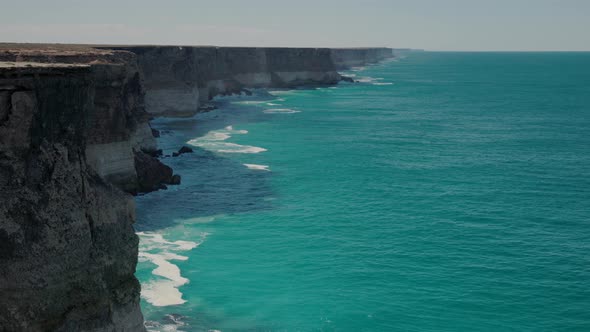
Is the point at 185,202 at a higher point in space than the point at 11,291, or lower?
lower

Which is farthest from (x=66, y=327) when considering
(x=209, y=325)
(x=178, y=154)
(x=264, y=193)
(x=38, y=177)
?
(x=178, y=154)

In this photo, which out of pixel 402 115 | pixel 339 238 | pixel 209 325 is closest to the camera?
pixel 209 325

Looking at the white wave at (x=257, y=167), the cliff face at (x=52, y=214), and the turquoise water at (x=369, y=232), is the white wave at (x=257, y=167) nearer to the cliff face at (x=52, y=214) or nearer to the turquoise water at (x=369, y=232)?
the turquoise water at (x=369, y=232)

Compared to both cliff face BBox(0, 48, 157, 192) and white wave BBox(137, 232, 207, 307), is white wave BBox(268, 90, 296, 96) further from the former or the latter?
white wave BBox(137, 232, 207, 307)

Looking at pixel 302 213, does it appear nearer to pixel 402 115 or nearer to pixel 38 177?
pixel 38 177

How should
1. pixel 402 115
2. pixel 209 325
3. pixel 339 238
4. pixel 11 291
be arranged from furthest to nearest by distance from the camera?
pixel 402 115 → pixel 339 238 → pixel 209 325 → pixel 11 291

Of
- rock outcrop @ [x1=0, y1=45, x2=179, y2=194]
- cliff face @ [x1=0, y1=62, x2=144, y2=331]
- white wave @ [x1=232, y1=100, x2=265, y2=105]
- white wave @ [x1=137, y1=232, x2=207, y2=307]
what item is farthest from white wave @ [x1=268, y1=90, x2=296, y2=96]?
cliff face @ [x1=0, y1=62, x2=144, y2=331]
